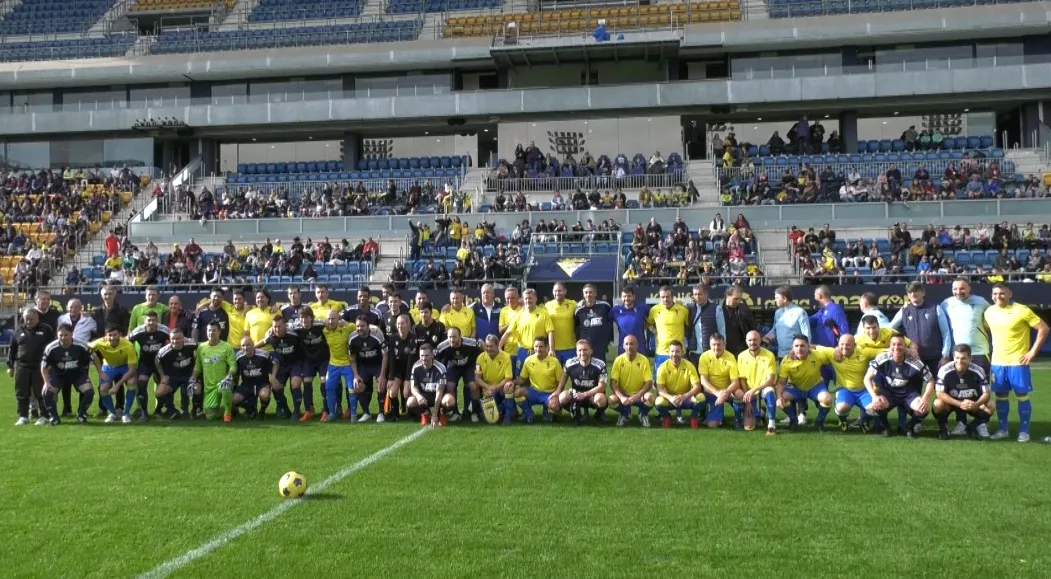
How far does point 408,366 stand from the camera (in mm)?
12352

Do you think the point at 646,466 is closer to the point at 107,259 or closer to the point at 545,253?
the point at 545,253

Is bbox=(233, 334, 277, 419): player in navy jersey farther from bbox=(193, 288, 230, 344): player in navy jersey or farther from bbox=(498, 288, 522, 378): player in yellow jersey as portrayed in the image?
bbox=(498, 288, 522, 378): player in yellow jersey

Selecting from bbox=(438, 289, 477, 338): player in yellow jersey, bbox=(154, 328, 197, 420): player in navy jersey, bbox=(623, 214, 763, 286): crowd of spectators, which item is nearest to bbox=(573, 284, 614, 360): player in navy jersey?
bbox=(438, 289, 477, 338): player in yellow jersey

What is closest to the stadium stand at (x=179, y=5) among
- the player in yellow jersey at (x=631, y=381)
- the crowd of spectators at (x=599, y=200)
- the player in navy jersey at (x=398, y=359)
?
the crowd of spectators at (x=599, y=200)

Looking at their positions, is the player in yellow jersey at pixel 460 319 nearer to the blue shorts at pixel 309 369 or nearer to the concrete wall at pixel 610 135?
the blue shorts at pixel 309 369

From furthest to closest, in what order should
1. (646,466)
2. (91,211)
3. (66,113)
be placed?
1. (66,113)
2. (91,211)
3. (646,466)

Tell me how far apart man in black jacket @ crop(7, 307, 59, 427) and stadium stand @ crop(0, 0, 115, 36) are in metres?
37.8

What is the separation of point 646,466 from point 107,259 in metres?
27.0

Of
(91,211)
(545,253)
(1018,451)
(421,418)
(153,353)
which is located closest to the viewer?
(1018,451)

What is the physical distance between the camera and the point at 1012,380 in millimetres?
10539

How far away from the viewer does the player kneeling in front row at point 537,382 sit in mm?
12031

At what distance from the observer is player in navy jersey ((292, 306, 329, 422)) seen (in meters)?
12.8

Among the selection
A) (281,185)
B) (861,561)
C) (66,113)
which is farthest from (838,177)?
(66,113)

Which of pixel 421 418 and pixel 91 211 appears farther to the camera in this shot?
pixel 91 211
